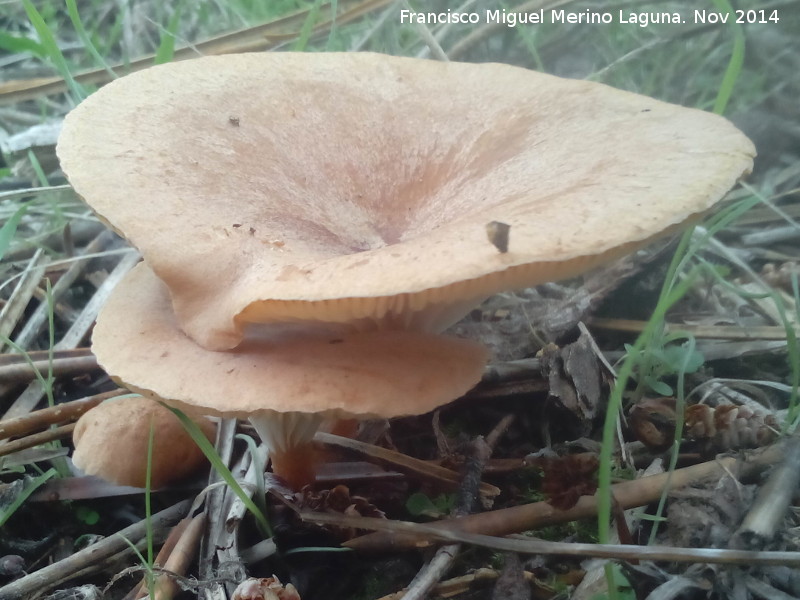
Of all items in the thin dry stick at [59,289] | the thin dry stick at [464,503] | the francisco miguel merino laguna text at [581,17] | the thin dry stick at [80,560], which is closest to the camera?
the thin dry stick at [464,503]

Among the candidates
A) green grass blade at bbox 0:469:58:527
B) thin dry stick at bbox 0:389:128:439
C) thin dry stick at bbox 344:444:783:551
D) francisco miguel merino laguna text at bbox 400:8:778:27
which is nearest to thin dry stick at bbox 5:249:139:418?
thin dry stick at bbox 0:389:128:439

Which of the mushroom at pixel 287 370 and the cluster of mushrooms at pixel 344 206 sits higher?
the cluster of mushrooms at pixel 344 206

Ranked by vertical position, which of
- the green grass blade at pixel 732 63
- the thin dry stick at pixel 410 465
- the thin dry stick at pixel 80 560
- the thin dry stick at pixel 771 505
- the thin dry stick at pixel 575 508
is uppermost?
the green grass blade at pixel 732 63

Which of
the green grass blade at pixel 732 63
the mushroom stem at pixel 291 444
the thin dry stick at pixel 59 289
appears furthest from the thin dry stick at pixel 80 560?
the green grass blade at pixel 732 63

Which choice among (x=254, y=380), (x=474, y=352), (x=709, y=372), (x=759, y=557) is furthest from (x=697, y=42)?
(x=254, y=380)

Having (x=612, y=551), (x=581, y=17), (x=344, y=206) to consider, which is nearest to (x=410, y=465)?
(x=612, y=551)

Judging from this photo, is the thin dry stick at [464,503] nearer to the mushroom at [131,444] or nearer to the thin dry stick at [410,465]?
the thin dry stick at [410,465]

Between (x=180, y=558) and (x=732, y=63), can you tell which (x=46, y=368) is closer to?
(x=180, y=558)
